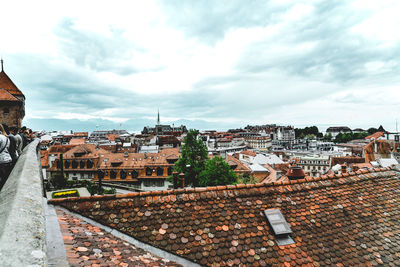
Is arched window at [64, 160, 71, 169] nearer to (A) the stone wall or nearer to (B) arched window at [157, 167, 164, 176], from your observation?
(A) the stone wall

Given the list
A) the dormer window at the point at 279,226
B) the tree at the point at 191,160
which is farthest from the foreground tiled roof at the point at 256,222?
the tree at the point at 191,160

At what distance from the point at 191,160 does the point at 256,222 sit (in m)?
25.7

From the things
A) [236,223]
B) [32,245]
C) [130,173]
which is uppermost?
[32,245]

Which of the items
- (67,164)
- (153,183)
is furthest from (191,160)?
(67,164)

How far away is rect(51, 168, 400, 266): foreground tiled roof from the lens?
5941mm

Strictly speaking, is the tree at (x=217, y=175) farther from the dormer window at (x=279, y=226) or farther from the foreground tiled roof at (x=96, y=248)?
the foreground tiled roof at (x=96, y=248)

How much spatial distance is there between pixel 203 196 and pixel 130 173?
3402 centimetres

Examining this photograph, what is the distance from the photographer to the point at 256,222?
6.82m

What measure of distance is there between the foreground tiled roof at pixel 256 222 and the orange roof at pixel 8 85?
36.7m

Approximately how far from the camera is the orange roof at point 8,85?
33.4 m

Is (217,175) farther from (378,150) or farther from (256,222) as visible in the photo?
(378,150)

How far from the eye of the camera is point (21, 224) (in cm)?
215

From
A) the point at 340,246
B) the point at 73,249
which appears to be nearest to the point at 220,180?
the point at 340,246

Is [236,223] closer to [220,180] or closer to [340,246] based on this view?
[340,246]
